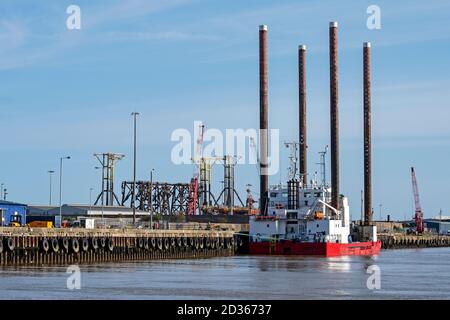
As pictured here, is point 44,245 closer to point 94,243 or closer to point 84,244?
point 84,244

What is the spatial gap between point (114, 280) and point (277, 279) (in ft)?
40.8

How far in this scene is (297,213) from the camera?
416ft

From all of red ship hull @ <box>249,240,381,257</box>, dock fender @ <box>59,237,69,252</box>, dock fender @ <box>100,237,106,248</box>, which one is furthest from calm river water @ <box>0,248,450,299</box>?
red ship hull @ <box>249,240,381,257</box>

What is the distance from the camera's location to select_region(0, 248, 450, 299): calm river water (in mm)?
58781

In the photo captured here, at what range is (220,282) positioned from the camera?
2739 inches

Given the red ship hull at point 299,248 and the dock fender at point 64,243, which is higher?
the dock fender at point 64,243

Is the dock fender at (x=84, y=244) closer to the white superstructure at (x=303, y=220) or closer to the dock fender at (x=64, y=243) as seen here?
the dock fender at (x=64, y=243)

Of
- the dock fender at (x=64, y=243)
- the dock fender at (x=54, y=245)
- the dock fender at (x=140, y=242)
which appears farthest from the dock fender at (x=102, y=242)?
the dock fender at (x=140, y=242)

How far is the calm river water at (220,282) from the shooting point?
58.8m

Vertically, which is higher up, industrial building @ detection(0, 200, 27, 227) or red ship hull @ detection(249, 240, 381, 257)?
industrial building @ detection(0, 200, 27, 227)

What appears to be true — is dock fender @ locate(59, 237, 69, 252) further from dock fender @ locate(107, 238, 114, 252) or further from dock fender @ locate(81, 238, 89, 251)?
dock fender @ locate(107, 238, 114, 252)

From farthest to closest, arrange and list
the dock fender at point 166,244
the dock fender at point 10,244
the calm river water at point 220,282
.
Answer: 1. the dock fender at point 166,244
2. the dock fender at point 10,244
3. the calm river water at point 220,282

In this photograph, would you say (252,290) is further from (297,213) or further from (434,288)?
(297,213)
